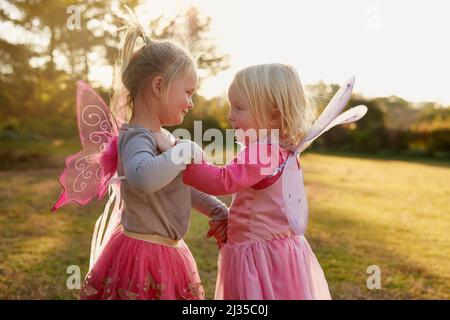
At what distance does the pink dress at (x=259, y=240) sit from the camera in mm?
2141

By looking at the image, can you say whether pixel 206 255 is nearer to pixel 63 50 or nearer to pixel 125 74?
pixel 125 74

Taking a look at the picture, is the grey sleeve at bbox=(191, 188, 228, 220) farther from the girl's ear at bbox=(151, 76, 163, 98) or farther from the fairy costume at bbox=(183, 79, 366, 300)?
the girl's ear at bbox=(151, 76, 163, 98)

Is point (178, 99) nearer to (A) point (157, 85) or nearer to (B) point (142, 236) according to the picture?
(A) point (157, 85)

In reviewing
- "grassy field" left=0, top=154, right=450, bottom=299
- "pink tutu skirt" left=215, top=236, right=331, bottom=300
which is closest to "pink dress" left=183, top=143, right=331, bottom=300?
"pink tutu skirt" left=215, top=236, right=331, bottom=300

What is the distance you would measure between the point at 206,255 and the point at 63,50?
1009 cm

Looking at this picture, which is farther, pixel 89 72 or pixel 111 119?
pixel 89 72

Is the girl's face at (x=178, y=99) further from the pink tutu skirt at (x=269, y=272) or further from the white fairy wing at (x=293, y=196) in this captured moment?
the pink tutu skirt at (x=269, y=272)

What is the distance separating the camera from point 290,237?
228 centimetres

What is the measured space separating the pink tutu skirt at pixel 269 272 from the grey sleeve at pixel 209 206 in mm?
203

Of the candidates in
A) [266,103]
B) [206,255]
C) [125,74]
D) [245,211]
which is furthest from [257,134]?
[206,255]

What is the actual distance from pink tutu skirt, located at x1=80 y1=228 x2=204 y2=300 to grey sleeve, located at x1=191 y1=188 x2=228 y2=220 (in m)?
0.25

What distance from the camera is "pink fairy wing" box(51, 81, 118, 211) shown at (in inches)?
98.0

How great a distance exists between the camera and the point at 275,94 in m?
2.24

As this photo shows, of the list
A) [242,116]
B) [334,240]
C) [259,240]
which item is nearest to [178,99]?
[242,116]
